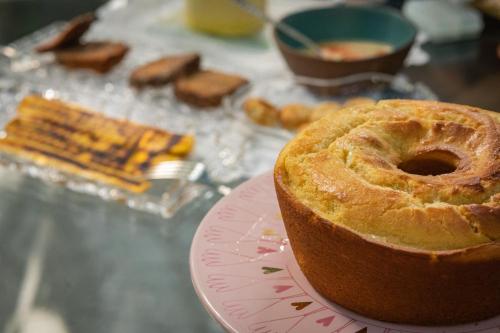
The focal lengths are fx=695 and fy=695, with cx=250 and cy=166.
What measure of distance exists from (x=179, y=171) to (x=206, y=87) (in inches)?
13.6

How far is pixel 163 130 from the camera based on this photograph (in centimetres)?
136

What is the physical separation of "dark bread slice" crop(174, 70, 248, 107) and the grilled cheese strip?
162 millimetres

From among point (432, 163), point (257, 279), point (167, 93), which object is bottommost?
point (167, 93)

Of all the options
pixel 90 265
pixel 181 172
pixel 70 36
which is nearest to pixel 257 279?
pixel 90 265

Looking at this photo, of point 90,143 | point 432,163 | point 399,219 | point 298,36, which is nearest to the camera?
point 399,219

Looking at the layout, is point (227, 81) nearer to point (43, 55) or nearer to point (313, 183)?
point (43, 55)

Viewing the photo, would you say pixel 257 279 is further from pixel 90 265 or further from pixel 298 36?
pixel 298 36

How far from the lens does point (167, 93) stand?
5.10 ft

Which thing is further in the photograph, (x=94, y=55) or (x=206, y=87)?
(x=94, y=55)

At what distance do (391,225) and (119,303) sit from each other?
417 millimetres

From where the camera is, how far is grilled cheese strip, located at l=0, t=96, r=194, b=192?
1244mm

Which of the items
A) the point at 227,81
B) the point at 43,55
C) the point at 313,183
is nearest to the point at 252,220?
the point at 313,183

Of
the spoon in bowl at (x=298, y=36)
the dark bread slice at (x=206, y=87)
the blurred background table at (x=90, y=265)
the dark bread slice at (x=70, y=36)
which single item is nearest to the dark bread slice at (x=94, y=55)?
the dark bread slice at (x=70, y=36)

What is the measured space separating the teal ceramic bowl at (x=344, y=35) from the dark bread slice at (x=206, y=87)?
0.45 feet
